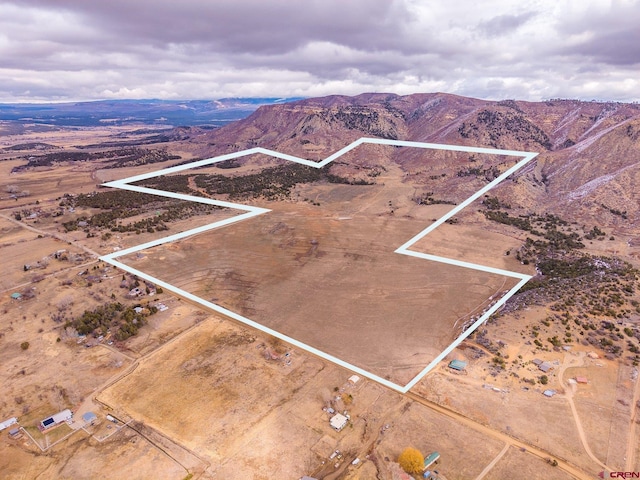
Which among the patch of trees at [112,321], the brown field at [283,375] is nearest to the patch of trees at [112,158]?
the brown field at [283,375]

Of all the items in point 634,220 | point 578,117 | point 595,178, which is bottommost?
point 634,220

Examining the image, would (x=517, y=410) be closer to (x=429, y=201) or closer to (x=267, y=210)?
(x=267, y=210)

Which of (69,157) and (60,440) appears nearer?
(60,440)

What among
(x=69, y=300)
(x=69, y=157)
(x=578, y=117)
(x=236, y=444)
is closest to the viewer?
(x=236, y=444)

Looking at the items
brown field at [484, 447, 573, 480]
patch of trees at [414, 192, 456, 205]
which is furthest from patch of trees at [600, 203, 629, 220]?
brown field at [484, 447, 573, 480]

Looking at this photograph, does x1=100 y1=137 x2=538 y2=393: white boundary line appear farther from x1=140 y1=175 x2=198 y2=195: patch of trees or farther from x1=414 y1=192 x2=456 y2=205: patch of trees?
x1=140 y1=175 x2=198 y2=195: patch of trees

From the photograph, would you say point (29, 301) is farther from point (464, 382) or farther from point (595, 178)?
point (595, 178)

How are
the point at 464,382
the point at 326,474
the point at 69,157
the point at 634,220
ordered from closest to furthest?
the point at 326,474 → the point at 464,382 → the point at 634,220 → the point at 69,157

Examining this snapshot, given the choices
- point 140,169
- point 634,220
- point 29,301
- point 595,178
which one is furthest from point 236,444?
point 140,169
